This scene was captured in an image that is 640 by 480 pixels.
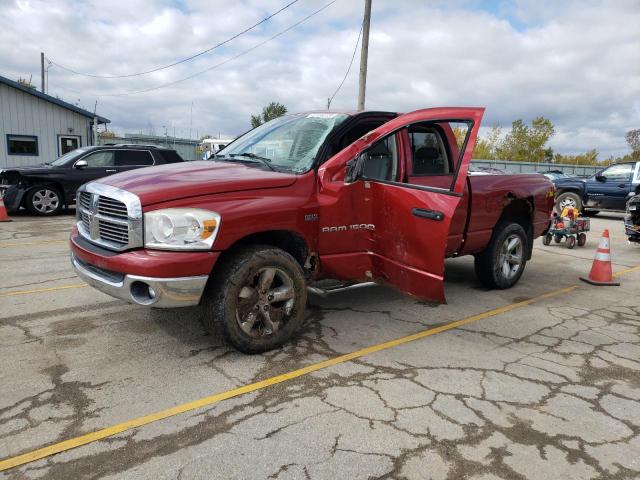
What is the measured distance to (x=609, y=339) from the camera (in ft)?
14.6

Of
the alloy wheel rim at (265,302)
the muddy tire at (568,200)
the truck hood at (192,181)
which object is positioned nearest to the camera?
the truck hood at (192,181)

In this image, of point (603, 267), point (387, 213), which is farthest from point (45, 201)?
point (603, 267)

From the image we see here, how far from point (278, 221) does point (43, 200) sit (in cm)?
1060

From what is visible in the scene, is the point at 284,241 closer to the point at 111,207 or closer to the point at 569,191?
the point at 111,207

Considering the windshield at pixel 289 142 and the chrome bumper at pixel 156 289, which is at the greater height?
the windshield at pixel 289 142

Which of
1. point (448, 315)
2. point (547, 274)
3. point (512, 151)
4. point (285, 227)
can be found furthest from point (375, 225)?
point (512, 151)

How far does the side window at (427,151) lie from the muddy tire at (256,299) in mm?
1733

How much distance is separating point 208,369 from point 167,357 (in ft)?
1.34

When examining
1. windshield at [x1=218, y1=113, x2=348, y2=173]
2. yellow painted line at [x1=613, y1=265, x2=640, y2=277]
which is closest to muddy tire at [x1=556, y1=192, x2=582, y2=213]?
yellow painted line at [x1=613, y1=265, x2=640, y2=277]

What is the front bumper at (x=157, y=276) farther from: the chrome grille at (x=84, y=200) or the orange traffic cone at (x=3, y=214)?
the orange traffic cone at (x=3, y=214)

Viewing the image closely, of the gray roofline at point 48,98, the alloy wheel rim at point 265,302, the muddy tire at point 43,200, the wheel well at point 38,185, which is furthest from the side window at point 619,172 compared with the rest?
the gray roofline at point 48,98

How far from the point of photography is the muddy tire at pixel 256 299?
3.53 m

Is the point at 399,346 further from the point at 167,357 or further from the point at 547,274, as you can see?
the point at 547,274

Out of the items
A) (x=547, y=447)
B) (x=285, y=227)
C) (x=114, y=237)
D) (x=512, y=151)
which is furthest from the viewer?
(x=512, y=151)
